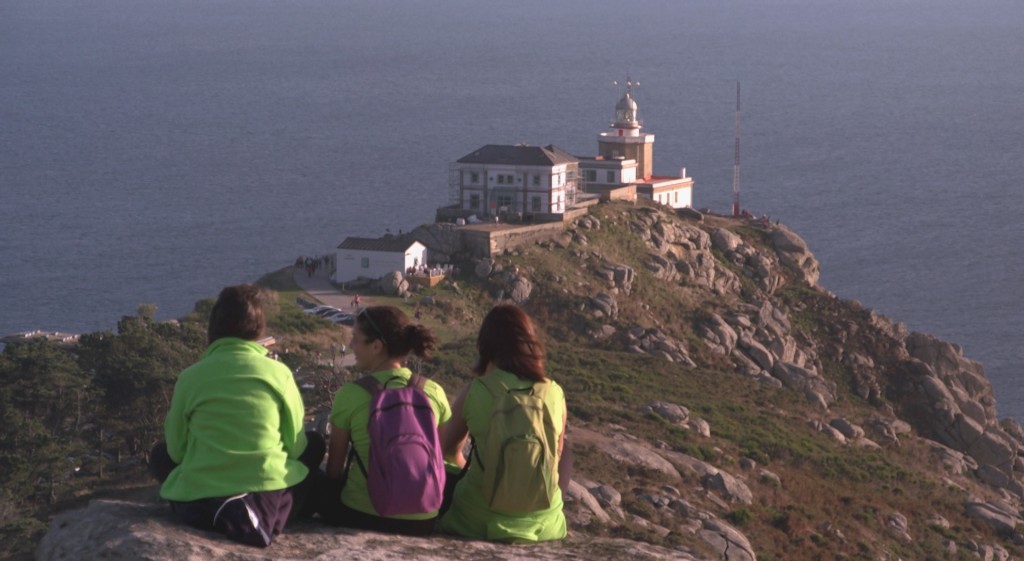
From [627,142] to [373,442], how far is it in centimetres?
5206

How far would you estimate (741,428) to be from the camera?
1473 inches

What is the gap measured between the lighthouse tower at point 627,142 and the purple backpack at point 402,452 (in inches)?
2020

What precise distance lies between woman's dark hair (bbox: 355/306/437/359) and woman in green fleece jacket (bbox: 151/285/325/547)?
0.78 meters

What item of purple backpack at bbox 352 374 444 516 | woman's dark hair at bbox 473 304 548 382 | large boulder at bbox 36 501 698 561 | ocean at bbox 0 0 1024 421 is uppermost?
woman's dark hair at bbox 473 304 548 382

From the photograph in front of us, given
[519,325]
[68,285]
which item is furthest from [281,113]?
[519,325]

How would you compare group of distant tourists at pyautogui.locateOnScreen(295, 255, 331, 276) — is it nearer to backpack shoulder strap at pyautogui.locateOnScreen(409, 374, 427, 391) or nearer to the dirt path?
the dirt path

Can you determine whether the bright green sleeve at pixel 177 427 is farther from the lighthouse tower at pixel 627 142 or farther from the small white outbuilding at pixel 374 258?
the lighthouse tower at pixel 627 142

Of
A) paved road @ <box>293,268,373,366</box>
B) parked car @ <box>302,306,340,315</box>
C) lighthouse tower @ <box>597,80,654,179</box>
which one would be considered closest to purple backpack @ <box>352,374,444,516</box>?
paved road @ <box>293,268,373,366</box>

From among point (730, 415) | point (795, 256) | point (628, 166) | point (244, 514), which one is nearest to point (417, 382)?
point (244, 514)

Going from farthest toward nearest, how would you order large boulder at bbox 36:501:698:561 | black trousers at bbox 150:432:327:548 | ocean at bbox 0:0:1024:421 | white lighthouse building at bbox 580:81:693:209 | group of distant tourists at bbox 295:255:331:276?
ocean at bbox 0:0:1024:421, white lighthouse building at bbox 580:81:693:209, group of distant tourists at bbox 295:255:331:276, black trousers at bbox 150:432:327:548, large boulder at bbox 36:501:698:561

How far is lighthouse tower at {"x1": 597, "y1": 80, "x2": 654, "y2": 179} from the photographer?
61.1 metres

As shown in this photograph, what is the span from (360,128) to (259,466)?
5540 inches

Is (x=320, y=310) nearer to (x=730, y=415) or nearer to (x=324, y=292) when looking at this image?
(x=324, y=292)

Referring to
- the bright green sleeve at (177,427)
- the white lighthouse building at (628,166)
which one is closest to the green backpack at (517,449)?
the bright green sleeve at (177,427)
